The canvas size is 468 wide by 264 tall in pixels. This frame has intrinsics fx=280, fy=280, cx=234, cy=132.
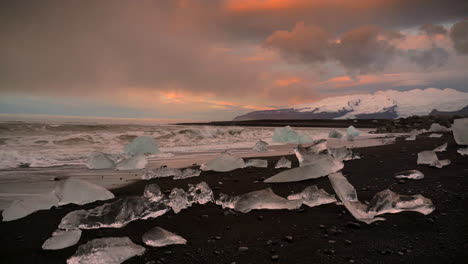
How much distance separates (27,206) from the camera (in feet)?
8.46

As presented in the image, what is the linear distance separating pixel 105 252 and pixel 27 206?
1488mm

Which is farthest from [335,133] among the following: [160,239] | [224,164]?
[160,239]

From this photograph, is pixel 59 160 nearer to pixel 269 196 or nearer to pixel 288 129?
pixel 269 196

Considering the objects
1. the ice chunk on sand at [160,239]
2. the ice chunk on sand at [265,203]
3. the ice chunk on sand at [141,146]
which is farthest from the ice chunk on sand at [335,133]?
the ice chunk on sand at [160,239]

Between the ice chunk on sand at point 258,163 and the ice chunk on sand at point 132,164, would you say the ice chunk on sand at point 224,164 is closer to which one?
the ice chunk on sand at point 258,163

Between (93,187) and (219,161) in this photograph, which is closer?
(93,187)

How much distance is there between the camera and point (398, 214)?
87.2 inches

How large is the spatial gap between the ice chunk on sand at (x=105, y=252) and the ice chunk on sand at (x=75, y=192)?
1.45m

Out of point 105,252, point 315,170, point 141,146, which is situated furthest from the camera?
point 141,146

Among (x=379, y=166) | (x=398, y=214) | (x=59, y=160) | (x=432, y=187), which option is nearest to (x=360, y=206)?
(x=398, y=214)

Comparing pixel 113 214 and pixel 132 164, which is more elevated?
pixel 113 214

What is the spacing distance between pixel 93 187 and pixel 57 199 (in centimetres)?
35

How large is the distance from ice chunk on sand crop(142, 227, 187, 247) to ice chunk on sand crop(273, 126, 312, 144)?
9.87 meters

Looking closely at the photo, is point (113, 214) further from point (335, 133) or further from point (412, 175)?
point (335, 133)
